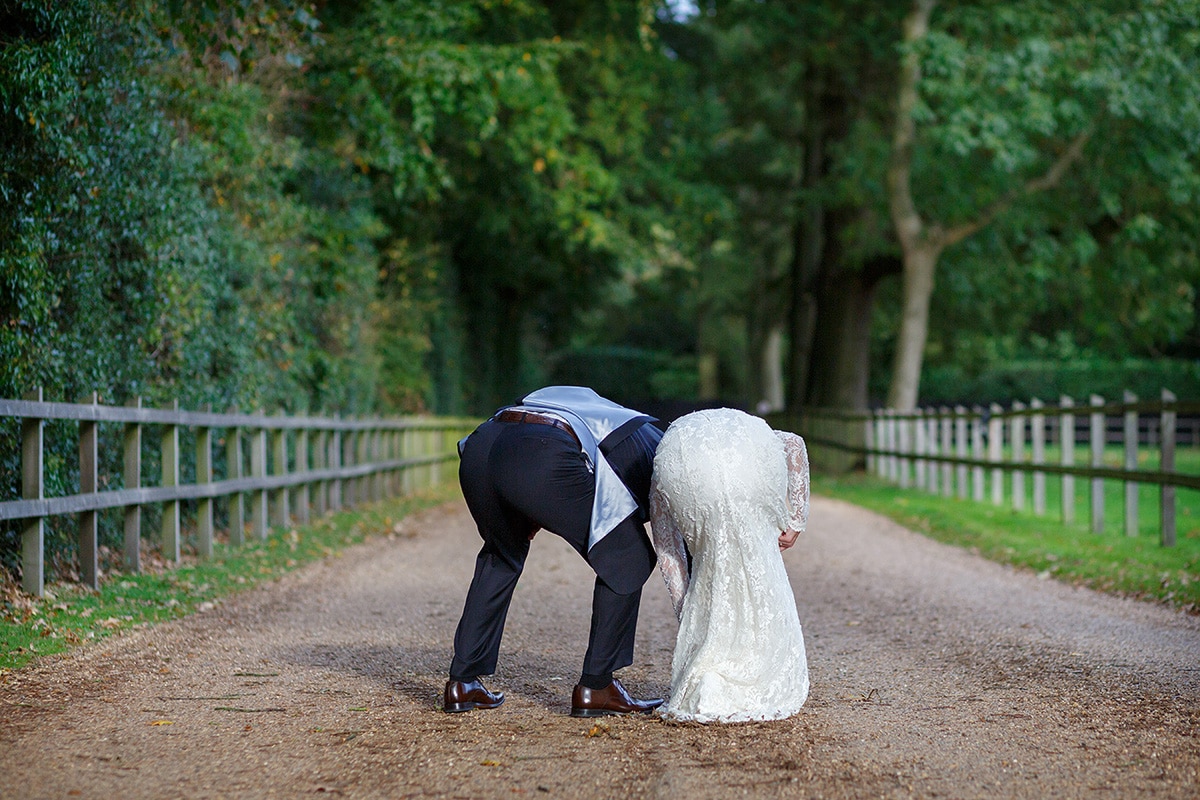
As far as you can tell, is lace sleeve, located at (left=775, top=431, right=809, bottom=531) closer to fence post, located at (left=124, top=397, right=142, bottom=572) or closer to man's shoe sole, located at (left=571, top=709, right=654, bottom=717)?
man's shoe sole, located at (left=571, top=709, right=654, bottom=717)

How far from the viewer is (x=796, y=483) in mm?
5137

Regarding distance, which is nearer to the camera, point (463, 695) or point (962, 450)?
point (463, 695)

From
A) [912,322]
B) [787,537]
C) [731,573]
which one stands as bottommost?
[731,573]

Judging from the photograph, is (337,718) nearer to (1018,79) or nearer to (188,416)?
(188,416)

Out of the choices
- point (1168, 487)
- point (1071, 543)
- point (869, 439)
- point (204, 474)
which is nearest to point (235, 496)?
point (204, 474)

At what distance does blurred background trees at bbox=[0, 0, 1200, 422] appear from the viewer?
8.95 m

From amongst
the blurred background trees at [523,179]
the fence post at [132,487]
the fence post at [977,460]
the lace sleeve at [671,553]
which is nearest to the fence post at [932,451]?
the fence post at [977,460]

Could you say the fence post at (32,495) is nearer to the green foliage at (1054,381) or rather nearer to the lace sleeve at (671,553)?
the lace sleeve at (671,553)

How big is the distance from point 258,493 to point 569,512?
734cm

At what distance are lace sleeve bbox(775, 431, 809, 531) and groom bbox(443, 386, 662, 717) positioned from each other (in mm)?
529

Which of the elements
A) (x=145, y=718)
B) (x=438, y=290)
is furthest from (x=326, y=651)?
(x=438, y=290)

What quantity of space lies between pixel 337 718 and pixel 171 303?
6039mm

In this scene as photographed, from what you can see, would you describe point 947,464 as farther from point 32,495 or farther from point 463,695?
point 463,695

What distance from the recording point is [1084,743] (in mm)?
4469
